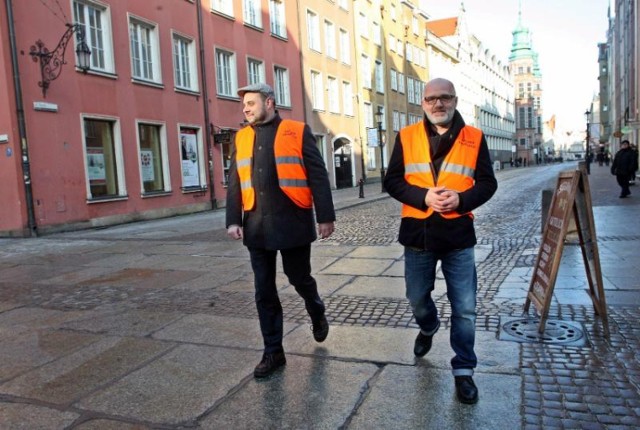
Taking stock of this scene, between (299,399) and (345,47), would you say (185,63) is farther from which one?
(299,399)

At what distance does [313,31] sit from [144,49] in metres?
13.2

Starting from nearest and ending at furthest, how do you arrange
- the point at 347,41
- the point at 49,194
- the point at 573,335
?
the point at 573,335
the point at 49,194
the point at 347,41

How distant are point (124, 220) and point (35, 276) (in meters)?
8.28

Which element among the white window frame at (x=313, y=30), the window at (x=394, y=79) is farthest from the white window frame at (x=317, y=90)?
the window at (x=394, y=79)

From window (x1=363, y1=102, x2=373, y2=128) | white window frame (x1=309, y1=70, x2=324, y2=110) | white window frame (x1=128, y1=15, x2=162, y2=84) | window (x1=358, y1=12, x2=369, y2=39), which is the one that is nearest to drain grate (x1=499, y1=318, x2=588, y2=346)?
white window frame (x1=128, y1=15, x2=162, y2=84)

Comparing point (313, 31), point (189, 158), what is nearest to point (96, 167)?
point (189, 158)

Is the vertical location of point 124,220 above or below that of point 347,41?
below

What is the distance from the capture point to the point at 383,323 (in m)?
4.62

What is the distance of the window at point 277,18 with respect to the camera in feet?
79.7

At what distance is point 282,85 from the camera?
2514 cm

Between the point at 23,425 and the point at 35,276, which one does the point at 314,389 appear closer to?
the point at 23,425

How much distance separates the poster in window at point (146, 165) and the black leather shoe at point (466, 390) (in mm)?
15046

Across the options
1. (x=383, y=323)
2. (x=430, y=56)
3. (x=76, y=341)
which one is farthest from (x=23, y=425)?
(x=430, y=56)

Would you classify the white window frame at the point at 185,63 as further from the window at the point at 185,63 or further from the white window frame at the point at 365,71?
the white window frame at the point at 365,71
